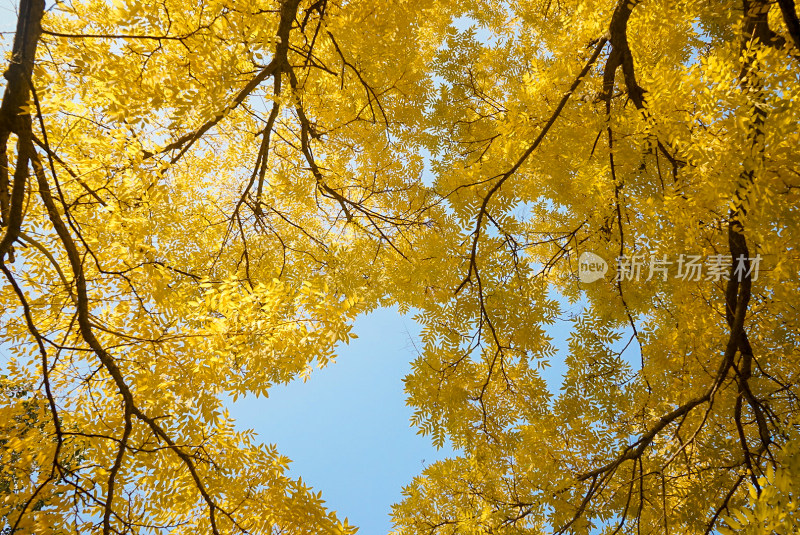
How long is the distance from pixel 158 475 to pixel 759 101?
264 cm

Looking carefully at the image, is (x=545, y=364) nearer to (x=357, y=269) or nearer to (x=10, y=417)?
(x=357, y=269)

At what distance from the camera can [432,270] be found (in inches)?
112

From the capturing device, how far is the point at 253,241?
3.87 meters

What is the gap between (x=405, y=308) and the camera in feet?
14.8

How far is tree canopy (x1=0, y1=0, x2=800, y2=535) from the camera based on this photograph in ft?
5.29

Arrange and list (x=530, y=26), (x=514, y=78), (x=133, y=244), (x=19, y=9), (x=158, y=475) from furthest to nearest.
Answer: (x=530, y=26), (x=514, y=78), (x=133, y=244), (x=158, y=475), (x=19, y=9)

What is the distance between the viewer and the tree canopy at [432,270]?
1.61 meters

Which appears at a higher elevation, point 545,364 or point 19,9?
point 19,9

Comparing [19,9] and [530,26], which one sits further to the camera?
[530,26]

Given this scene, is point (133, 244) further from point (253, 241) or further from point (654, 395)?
point (654, 395)

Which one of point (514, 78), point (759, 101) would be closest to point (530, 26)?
point (514, 78)

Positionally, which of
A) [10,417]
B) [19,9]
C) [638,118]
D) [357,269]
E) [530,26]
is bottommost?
[10,417]

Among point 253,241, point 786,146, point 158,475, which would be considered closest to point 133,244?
point 158,475

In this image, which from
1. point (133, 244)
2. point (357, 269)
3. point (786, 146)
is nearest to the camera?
point (786, 146)
